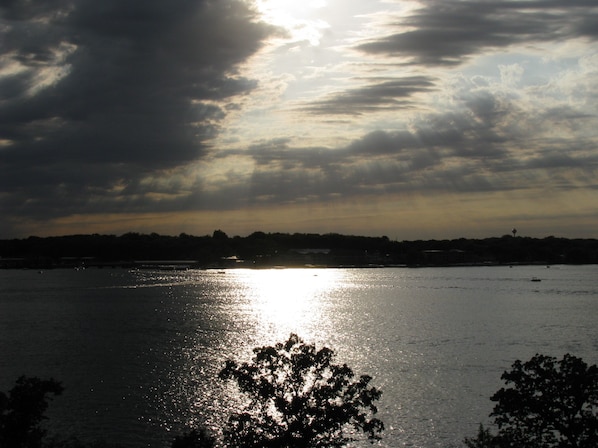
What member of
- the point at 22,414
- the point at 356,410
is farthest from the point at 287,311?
the point at 356,410

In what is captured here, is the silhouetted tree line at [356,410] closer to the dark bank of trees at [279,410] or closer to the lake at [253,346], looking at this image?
the dark bank of trees at [279,410]

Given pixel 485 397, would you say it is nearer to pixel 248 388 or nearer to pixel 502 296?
pixel 248 388

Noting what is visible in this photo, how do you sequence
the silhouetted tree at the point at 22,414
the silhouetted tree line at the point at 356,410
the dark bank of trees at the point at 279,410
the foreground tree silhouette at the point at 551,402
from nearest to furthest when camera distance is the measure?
the foreground tree silhouette at the point at 551,402 → the silhouetted tree line at the point at 356,410 → the dark bank of trees at the point at 279,410 → the silhouetted tree at the point at 22,414

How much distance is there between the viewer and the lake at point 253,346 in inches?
1778

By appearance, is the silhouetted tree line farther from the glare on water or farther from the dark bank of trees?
the glare on water

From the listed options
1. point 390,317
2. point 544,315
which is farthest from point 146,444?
point 544,315

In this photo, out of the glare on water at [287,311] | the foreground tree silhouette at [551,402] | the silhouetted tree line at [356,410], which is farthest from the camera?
the glare on water at [287,311]

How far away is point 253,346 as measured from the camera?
3110 inches

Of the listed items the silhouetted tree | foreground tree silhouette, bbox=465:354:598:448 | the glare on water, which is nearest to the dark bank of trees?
the silhouetted tree

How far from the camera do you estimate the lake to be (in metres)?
45.2

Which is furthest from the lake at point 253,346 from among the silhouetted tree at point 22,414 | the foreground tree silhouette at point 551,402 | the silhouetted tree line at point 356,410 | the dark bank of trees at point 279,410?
the foreground tree silhouette at point 551,402

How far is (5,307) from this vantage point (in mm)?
138500

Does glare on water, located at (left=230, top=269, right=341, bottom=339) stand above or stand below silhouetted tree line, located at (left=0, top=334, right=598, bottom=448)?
below

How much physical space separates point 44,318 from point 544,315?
85.8 meters
